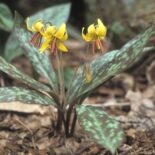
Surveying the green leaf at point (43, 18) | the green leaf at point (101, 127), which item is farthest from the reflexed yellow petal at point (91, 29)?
the green leaf at point (43, 18)

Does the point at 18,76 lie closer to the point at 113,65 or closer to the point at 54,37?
the point at 54,37

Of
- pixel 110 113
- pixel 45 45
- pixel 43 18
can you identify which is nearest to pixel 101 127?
pixel 45 45

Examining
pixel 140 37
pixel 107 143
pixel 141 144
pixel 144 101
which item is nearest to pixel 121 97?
pixel 144 101

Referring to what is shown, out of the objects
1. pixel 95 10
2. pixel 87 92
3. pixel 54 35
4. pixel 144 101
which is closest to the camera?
pixel 54 35

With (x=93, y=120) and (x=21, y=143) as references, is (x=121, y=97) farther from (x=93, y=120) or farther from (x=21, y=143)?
(x=93, y=120)

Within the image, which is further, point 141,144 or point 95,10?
point 95,10

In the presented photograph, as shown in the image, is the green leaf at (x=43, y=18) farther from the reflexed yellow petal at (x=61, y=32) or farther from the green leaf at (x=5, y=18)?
the reflexed yellow petal at (x=61, y=32)

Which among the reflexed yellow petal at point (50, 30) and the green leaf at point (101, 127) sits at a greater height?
the reflexed yellow petal at point (50, 30)
